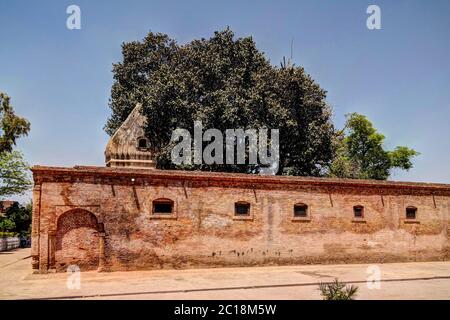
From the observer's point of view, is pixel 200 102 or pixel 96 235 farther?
pixel 200 102

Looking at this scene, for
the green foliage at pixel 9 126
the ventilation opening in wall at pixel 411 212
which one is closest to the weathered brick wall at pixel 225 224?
the ventilation opening in wall at pixel 411 212

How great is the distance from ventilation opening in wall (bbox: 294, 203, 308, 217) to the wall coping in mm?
1079

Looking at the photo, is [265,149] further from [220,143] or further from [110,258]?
[110,258]

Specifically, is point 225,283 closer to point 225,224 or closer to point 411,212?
point 225,224

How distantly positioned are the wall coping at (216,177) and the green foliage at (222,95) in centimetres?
960

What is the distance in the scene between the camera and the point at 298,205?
66.1 ft

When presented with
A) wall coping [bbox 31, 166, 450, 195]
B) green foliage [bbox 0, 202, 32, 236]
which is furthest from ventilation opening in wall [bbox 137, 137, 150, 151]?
green foliage [bbox 0, 202, 32, 236]

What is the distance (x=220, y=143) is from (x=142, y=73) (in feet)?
33.7

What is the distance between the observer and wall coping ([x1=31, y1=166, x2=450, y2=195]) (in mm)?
16380

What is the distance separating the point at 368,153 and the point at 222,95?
2550 cm

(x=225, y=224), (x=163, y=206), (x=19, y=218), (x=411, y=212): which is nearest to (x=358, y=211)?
(x=411, y=212)

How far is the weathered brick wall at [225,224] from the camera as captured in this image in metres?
16.5

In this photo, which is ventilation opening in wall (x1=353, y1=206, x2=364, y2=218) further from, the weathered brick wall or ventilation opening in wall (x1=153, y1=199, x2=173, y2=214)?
ventilation opening in wall (x1=153, y1=199, x2=173, y2=214)
